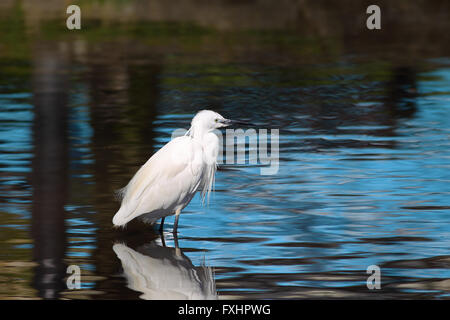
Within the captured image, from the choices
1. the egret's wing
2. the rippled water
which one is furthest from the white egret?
the rippled water

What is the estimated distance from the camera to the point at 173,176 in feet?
27.7

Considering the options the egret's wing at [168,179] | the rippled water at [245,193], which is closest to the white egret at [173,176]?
the egret's wing at [168,179]

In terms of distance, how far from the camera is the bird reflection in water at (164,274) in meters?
6.99

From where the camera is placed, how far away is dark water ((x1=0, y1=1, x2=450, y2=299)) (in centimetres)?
739

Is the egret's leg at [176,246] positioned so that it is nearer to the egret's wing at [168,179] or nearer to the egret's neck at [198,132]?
the egret's wing at [168,179]

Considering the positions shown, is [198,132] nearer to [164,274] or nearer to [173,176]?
[173,176]

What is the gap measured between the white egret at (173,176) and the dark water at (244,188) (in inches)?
10.9

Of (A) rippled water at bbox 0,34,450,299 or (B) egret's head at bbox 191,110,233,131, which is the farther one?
(B) egret's head at bbox 191,110,233,131

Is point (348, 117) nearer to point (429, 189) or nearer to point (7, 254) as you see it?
point (429, 189)

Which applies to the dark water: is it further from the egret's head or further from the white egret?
the egret's head

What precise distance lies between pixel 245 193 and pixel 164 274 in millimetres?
2755

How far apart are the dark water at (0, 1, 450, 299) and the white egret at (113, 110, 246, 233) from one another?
0.28 meters

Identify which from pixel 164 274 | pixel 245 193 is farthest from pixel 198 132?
pixel 245 193

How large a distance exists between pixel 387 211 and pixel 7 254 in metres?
3.29
